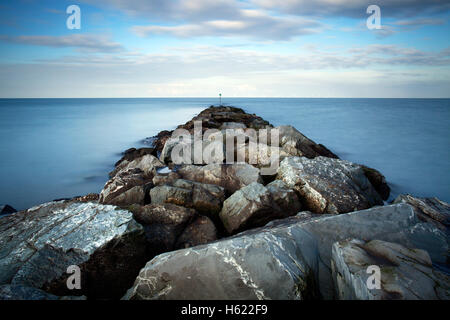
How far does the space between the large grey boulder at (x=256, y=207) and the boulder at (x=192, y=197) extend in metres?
0.23

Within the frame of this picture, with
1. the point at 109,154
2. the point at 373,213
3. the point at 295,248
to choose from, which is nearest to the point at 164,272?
the point at 295,248

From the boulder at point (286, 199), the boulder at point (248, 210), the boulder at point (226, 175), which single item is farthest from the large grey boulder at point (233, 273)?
the boulder at point (226, 175)

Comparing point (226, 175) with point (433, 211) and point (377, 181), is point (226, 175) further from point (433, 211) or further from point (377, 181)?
point (377, 181)

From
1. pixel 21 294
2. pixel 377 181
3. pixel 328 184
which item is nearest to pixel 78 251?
pixel 21 294

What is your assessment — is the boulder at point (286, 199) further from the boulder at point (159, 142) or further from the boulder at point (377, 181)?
the boulder at point (159, 142)

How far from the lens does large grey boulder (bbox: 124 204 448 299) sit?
92.0 inches

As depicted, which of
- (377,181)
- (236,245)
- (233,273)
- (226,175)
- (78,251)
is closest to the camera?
(233,273)

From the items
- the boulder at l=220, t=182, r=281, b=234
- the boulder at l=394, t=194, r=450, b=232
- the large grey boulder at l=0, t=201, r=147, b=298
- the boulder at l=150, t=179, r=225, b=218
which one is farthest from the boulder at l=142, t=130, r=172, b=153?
the boulder at l=394, t=194, r=450, b=232

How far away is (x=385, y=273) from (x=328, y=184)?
8.97ft

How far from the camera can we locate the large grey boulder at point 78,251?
283 centimetres

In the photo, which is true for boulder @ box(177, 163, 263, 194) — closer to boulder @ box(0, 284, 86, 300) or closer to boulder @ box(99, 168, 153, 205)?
boulder @ box(99, 168, 153, 205)

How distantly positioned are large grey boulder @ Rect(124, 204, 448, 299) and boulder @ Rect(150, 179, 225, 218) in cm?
185

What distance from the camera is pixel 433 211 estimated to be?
3900 mm
